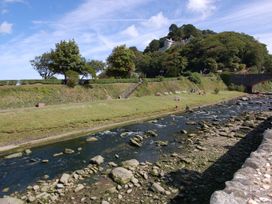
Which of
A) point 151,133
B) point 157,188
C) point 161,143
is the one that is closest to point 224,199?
point 157,188

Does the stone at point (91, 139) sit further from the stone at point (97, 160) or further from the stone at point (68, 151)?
the stone at point (97, 160)

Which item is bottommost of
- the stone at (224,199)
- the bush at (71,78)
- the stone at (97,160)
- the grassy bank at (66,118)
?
the stone at (97,160)

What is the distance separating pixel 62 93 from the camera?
6031 cm

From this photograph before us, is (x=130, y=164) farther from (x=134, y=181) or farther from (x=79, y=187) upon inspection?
(x=79, y=187)

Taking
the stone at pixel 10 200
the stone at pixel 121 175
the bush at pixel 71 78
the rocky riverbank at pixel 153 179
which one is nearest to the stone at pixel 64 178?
the rocky riverbank at pixel 153 179

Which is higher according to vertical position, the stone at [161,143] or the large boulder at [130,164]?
the large boulder at [130,164]

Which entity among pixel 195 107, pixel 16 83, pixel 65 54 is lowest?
pixel 195 107

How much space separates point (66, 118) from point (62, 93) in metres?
18.7

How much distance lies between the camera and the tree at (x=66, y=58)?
220 feet

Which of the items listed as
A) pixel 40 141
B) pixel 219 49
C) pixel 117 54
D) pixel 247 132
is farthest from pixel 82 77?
pixel 219 49

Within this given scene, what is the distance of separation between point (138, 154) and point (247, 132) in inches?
563

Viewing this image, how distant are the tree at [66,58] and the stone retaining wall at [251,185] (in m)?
57.3

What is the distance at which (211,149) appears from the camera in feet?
93.9

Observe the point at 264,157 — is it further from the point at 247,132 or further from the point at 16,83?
the point at 16,83
